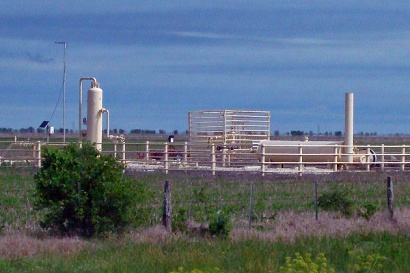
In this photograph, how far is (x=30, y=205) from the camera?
21.4 meters

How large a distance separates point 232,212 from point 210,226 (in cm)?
364

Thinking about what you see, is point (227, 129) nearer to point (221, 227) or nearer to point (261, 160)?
point (261, 160)

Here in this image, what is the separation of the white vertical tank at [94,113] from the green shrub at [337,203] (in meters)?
20.5

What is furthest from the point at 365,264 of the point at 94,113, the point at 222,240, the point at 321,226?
the point at 94,113

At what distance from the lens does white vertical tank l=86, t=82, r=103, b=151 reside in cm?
3916

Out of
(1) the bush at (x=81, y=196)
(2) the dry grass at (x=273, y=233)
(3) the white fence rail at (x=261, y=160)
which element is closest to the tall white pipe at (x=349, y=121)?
(3) the white fence rail at (x=261, y=160)

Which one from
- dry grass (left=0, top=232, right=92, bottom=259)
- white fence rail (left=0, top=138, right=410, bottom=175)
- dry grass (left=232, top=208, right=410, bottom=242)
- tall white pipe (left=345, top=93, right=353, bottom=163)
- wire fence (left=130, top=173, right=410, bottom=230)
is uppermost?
tall white pipe (left=345, top=93, right=353, bottom=163)

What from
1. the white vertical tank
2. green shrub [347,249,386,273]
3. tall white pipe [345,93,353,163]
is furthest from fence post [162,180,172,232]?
the white vertical tank

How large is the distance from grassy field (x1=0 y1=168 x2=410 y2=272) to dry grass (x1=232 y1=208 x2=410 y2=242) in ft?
0.08

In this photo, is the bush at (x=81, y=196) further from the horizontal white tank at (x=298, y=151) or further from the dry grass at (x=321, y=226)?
the horizontal white tank at (x=298, y=151)

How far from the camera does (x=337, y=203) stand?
20.2 metres

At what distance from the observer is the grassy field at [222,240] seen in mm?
12742

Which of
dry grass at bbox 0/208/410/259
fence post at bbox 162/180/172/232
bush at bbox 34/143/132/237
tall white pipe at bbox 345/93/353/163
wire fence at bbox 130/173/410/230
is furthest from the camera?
tall white pipe at bbox 345/93/353/163

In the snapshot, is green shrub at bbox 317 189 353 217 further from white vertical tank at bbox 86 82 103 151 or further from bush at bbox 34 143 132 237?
white vertical tank at bbox 86 82 103 151
